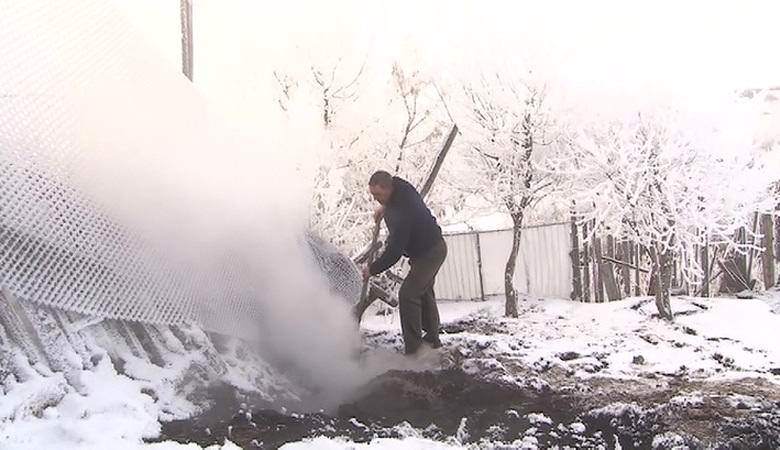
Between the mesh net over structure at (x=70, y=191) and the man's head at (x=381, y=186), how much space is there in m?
1.39

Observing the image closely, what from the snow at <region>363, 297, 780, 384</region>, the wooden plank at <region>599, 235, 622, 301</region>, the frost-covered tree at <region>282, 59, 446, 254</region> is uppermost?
the frost-covered tree at <region>282, 59, 446, 254</region>

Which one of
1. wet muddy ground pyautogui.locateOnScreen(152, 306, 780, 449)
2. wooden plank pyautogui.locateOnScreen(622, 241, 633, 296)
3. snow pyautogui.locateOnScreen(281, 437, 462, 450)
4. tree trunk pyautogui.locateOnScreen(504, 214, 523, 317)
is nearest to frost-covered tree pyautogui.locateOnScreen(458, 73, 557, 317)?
tree trunk pyautogui.locateOnScreen(504, 214, 523, 317)

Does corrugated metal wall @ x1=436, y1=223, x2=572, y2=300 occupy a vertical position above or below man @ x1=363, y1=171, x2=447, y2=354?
below

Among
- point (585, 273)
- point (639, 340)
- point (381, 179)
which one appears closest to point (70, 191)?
point (381, 179)

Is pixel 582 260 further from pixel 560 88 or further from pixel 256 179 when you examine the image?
pixel 256 179

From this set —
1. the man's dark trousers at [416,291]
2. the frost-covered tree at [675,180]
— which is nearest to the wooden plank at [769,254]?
the frost-covered tree at [675,180]

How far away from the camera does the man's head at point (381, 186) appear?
4.54 meters

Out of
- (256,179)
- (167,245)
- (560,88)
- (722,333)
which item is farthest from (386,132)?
(167,245)

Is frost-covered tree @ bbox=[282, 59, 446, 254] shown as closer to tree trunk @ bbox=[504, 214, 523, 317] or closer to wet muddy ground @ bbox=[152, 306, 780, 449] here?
tree trunk @ bbox=[504, 214, 523, 317]

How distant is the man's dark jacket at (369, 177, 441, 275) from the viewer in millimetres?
4480

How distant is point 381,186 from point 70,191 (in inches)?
84.4

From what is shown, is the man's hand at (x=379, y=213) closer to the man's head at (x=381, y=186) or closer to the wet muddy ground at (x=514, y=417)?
the man's head at (x=381, y=186)

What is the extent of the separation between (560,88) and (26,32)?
873cm

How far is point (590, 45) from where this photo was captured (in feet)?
34.4
